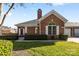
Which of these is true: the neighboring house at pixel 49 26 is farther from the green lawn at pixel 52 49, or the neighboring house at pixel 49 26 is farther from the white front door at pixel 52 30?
the green lawn at pixel 52 49

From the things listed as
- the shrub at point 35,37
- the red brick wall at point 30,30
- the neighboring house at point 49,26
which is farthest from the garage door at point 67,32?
the red brick wall at point 30,30

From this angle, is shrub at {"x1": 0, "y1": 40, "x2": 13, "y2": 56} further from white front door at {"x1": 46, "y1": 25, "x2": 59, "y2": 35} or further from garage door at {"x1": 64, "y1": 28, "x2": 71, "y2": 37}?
white front door at {"x1": 46, "y1": 25, "x2": 59, "y2": 35}

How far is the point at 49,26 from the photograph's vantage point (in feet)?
50.2

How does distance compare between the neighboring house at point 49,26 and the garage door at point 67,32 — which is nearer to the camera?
the garage door at point 67,32

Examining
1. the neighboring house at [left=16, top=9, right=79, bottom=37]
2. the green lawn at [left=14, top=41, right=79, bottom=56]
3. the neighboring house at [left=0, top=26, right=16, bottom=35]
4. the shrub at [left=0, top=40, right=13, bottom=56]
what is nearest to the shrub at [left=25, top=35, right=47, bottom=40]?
the neighboring house at [left=16, top=9, right=79, bottom=37]

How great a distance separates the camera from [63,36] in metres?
13.4

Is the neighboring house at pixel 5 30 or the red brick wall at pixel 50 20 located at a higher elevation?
the red brick wall at pixel 50 20

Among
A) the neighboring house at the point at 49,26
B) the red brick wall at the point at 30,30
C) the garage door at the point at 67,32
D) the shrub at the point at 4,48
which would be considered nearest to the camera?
the shrub at the point at 4,48

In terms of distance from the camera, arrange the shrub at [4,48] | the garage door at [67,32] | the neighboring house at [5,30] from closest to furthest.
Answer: the shrub at [4,48]
the neighboring house at [5,30]
the garage door at [67,32]

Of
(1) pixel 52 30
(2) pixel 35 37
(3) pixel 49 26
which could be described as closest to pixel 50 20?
(3) pixel 49 26

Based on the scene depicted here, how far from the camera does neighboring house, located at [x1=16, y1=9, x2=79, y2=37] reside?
46.0ft

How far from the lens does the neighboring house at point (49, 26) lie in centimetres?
1403

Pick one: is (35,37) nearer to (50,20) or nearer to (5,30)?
(5,30)

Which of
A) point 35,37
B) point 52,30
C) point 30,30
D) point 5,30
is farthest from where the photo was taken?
point 52,30
